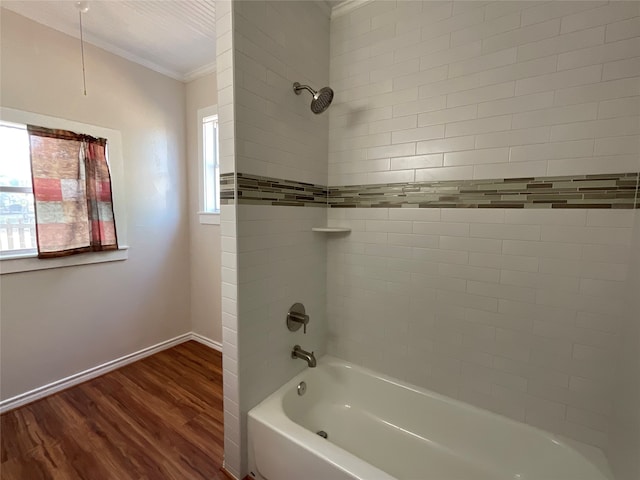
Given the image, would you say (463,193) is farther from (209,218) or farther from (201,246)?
(201,246)

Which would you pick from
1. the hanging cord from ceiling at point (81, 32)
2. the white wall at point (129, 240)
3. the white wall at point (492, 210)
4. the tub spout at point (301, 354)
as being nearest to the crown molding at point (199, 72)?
the white wall at point (129, 240)

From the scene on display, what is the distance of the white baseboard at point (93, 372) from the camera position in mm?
1889

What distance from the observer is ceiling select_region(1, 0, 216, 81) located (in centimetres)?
175

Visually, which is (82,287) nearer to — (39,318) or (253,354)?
(39,318)

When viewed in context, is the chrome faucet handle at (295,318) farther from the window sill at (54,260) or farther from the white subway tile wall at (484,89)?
the window sill at (54,260)

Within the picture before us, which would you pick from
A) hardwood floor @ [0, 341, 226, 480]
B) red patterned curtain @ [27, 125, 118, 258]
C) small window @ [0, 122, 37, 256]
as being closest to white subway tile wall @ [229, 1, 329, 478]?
hardwood floor @ [0, 341, 226, 480]

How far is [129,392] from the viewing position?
2078 millimetres

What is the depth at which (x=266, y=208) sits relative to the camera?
4.78 ft

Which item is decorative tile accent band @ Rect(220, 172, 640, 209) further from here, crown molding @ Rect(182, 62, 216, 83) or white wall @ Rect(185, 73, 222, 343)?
crown molding @ Rect(182, 62, 216, 83)

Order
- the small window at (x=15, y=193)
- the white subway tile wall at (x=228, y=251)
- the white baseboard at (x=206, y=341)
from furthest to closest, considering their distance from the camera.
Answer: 1. the white baseboard at (x=206, y=341)
2. the small window at (x=15, y=193)
3. the white subway tile wall at (x=228, y=251)

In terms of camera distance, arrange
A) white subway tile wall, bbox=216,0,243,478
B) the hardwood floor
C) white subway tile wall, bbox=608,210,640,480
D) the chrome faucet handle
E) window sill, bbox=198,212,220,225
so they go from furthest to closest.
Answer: window sill, bbox=198,212,220,225 → the chrome faucet handle → the hardwood floor → white subway tile wall, bbox=216,0,243,478 → white subway tile wall, bbox=608,210,640,480

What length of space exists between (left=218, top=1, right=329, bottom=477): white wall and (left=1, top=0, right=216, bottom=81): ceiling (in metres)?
0.74

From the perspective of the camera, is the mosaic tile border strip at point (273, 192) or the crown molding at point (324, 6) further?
the crown molding at point (324, 6)

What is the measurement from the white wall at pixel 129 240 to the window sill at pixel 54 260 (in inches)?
2.1
